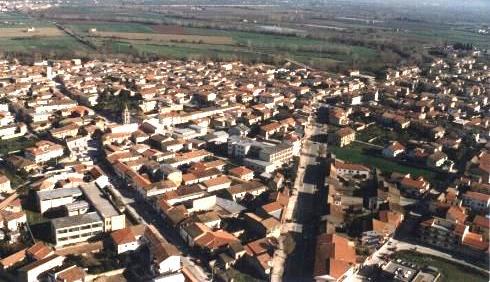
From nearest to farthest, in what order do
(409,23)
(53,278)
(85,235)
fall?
(53,278) < (85,235) < (409,23)

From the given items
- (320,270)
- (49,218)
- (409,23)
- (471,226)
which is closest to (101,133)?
(49,218)

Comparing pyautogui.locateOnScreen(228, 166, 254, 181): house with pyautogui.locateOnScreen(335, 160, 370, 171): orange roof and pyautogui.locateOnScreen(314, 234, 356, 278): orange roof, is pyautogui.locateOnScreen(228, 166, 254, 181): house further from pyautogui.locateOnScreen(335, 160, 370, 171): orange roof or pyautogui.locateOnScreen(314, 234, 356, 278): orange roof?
pyautogui.locateOnScreen(314, 234, 356, 278): orange roof

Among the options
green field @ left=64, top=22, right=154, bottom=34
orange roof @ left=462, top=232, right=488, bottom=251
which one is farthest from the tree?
green field @ left=64, top=22, right=154, bottom=34

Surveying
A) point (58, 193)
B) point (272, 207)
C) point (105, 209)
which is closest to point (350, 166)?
point (272, 207)

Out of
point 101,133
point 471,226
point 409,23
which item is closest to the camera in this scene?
point 471,226

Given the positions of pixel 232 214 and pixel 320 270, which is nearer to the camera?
pixel 320 270

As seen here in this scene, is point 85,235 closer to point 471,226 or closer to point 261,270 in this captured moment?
point 261,270
